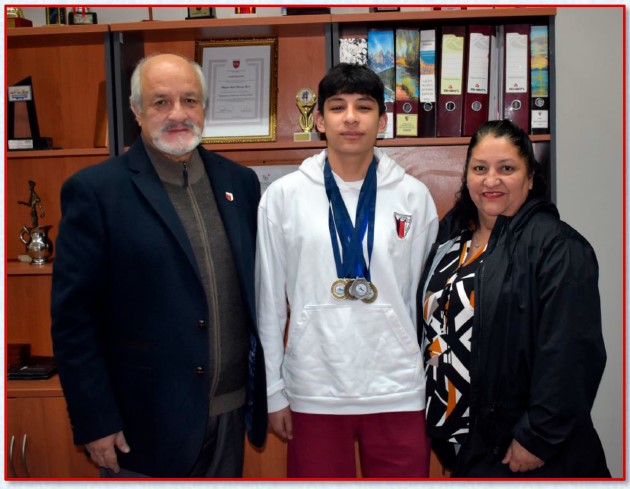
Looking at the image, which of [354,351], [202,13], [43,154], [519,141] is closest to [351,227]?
[354,351]

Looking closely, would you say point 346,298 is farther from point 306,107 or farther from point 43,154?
point 43,154

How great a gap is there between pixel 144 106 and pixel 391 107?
1.10 metres

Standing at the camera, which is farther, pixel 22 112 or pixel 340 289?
pixel 22 112

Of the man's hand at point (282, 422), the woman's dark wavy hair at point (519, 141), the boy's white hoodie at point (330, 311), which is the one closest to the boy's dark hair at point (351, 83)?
the boy's white hoodie at point (330, 311)

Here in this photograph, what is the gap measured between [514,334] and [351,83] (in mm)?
928

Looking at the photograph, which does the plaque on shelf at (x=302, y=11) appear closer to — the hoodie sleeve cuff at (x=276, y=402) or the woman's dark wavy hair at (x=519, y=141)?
the woman's dark wavy hair at (x=519, y=141)

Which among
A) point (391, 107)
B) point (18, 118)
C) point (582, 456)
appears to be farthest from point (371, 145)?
point (18, 118)

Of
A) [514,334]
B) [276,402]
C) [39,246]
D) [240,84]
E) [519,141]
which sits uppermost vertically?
[240,84]

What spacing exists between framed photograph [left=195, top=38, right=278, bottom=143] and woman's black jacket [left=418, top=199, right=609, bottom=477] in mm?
1388

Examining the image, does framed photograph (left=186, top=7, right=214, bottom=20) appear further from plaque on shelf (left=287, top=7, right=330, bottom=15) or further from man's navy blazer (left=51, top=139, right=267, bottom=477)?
man's navy blazer (left=51, top=139, right=267, bottom=477)

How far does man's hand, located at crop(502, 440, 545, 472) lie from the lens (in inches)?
61.0

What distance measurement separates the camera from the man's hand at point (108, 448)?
1633mm

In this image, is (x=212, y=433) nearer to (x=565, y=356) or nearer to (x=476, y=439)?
(x=476, y=439)

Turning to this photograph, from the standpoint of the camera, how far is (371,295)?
176 cm
